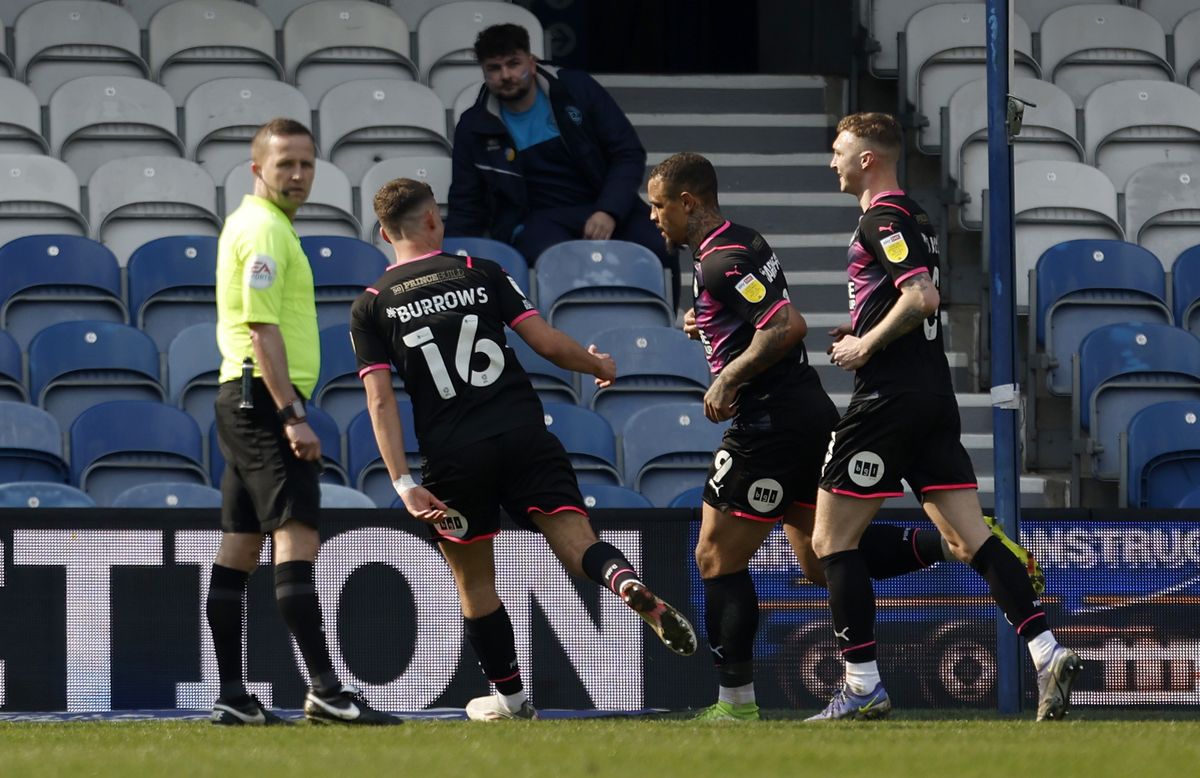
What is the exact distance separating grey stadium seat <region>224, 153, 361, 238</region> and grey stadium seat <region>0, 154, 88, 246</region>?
76 cm

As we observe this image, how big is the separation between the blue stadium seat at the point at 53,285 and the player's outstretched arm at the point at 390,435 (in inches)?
123

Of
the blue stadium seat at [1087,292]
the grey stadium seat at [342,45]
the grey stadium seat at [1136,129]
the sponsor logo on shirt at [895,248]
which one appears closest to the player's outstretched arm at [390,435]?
the sponsor logo on shirt at [895,248]

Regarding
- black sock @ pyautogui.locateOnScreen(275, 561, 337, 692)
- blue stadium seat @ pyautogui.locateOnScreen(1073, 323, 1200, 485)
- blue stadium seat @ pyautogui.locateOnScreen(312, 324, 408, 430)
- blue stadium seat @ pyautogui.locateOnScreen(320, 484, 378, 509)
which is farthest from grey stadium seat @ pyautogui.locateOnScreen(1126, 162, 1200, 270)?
black sock @ pyautogui.locateOnScreen(275, 561, 337, 692)

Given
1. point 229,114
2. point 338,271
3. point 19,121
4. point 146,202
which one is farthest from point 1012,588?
point 19,121

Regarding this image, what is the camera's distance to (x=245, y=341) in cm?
535

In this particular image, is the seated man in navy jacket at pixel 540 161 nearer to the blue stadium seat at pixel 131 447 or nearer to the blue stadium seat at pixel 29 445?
the blue stadium seat at pixel 131 447

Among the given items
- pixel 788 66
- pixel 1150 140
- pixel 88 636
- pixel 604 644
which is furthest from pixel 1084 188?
pixel 88 636

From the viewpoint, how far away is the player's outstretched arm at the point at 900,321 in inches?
205

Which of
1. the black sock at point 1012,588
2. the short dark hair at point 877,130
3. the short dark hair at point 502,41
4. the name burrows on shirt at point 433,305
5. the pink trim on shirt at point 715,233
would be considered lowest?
the black sock at point 1012,588

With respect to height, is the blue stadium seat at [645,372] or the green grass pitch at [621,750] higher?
the blue stadium seat at [645,372]

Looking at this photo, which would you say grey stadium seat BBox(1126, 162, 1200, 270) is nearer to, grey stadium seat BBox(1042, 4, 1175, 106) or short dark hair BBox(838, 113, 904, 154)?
grey stadium seat BBox(1042, 4, 1175, 106)

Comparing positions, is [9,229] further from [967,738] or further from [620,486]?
[967,738]

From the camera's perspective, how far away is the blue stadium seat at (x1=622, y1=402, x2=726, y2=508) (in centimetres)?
770

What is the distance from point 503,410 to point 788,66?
7804 millimetres
